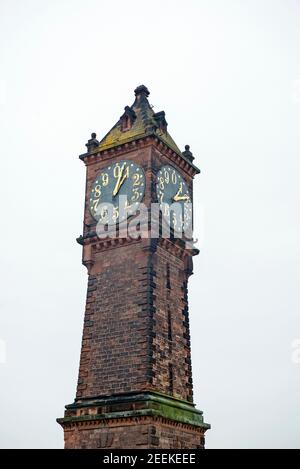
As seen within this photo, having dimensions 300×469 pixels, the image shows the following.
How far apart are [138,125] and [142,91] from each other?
2.98 m

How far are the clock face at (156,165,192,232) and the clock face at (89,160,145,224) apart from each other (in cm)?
105

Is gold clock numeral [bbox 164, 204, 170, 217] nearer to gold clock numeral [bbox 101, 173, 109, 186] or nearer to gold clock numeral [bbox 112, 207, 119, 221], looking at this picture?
gold clock numeral [bbox 112, 207, 119, 221]

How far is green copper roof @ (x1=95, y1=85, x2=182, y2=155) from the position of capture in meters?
31.3

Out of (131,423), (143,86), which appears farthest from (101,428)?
(143,86)

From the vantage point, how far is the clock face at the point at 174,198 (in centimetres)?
A: 3000

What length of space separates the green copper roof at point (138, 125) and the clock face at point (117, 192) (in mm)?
1415

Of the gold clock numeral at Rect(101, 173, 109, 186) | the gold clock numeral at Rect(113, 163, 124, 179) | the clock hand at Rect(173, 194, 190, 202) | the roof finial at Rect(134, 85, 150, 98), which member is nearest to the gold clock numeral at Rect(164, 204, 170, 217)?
the clock hand at Rect(173, 194, 190, 202)

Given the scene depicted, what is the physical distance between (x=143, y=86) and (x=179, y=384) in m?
16.1

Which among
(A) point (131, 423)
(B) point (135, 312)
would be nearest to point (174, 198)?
(B) point (135, 312)

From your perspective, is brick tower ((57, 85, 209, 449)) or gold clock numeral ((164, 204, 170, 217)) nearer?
brick tower ((57, 85, 209, 449))

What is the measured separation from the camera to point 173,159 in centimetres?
3197

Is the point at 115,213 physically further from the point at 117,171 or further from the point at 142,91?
the point at 142,91
